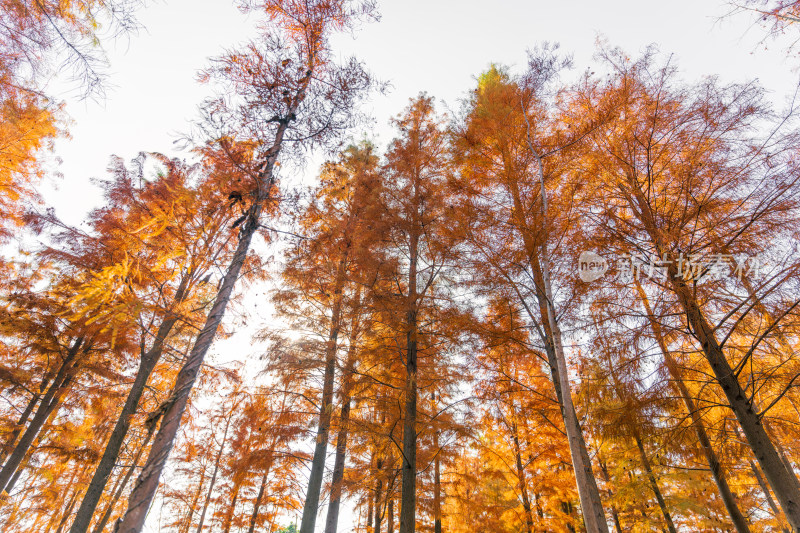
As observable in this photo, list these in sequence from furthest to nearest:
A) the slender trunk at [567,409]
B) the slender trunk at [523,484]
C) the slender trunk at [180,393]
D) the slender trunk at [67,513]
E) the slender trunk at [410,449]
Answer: the slender trunk at [67,513] < the slender trunk at [523,484] < the slender trunk at [410,449] < the slender trunk at [567,409] < the slender trunk at [180,393]

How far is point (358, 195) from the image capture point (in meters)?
9.12

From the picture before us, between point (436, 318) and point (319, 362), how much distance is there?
3159mm

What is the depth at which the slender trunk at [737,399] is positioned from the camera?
134 inches

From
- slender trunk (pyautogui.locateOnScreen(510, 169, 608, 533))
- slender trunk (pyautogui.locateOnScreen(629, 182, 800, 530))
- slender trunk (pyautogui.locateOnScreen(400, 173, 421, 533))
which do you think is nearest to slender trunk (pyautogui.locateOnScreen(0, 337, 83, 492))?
slender trunk (pyautogui.locateOnScreen(400, 173, 421, 533))

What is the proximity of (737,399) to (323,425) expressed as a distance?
7363 mm

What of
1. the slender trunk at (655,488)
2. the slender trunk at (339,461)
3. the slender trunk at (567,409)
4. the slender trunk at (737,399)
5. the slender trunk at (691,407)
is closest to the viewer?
the slender trunk at (737,399)

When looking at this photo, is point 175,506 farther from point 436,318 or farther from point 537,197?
point 537,197

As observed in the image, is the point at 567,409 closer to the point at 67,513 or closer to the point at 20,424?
the point at 20,424

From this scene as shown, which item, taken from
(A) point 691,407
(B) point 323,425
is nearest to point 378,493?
(B) point 323,425

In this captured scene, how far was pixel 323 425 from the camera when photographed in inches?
300

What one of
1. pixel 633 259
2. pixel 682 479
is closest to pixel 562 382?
pixel 633 259

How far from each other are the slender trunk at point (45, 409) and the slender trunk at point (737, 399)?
12.8m

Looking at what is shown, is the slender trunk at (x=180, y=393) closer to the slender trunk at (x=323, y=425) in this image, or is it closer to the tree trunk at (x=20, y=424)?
the slender trunk at (x=323, y=425)

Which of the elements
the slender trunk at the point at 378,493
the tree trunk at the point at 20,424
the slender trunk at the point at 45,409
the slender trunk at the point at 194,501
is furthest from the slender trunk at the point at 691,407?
the slender trunk at the point at 194,501
